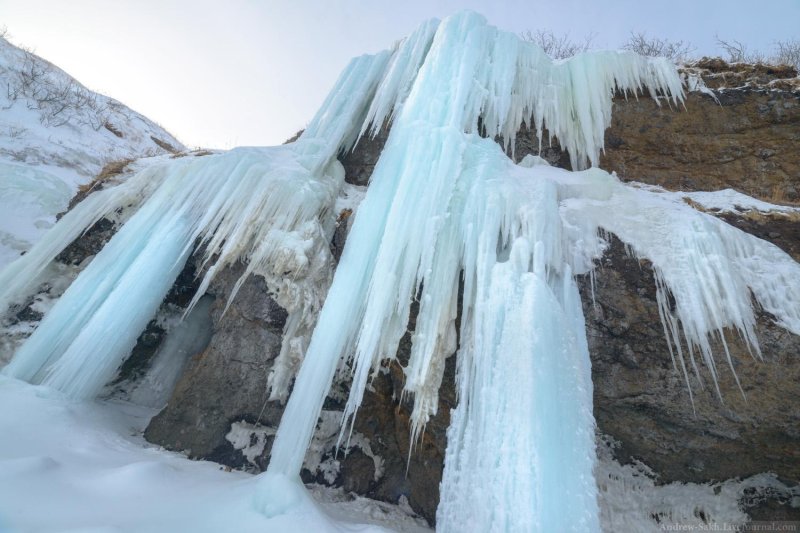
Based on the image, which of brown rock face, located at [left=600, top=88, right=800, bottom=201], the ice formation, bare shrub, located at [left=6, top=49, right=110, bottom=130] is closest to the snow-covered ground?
the ice formation

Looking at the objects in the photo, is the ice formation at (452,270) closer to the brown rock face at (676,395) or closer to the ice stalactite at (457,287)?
the ice stalactite at (457,287)

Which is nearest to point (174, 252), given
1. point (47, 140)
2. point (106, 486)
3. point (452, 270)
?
point (106, 486)

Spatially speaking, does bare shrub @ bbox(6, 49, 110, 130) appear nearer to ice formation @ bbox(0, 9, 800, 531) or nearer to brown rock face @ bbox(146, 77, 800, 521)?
ice formation @ bbox(0, 9, 800, 531)

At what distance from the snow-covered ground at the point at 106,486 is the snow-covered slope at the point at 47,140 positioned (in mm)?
4919

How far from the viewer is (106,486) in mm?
2652

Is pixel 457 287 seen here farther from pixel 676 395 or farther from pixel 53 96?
pixel 53 96

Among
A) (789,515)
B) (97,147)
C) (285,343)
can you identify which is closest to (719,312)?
(789,515)

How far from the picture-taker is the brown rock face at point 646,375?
3.52 meters

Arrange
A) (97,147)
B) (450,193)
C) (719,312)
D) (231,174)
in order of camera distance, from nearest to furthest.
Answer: (719,312)
(450,193)
(231,174)
(97,147)

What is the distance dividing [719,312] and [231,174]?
602cm

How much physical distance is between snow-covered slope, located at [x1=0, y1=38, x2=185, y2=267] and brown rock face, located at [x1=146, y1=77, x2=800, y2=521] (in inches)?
215

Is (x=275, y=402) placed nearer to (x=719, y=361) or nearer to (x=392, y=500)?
(x=392, y=500)

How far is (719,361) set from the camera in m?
3.51

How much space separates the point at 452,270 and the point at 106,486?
3358 millimetres
